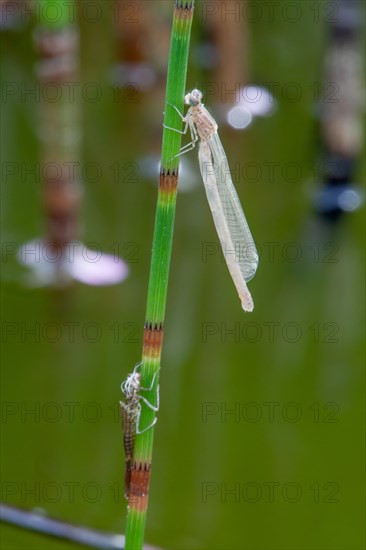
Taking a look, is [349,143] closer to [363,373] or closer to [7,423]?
→ [363,373]

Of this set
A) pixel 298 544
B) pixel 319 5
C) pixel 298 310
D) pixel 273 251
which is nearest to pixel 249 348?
pixel 298 310

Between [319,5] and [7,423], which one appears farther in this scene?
[319,5]

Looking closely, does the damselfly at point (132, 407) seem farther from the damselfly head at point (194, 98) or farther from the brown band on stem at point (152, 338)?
the damselfly head at point (194, 98)

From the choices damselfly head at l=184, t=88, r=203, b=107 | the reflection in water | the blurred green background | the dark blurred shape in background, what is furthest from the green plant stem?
the dark blurred shape in background

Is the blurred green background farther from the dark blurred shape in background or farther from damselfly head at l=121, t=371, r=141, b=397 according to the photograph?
damselfly head at l=121, t=371, r=141, b=397

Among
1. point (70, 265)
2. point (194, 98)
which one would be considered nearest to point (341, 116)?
point (70, 265)

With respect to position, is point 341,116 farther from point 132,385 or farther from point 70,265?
point 132,385
